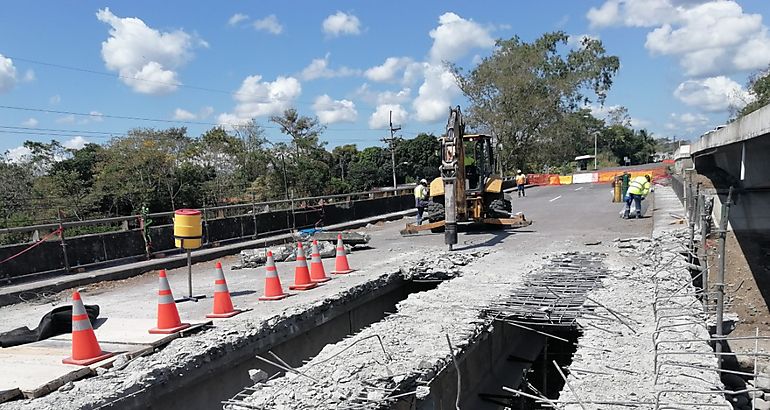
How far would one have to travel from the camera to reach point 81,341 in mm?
5262

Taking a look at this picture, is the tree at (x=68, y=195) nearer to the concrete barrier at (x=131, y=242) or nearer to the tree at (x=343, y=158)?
the concrete barrier at (x=131, y=242)

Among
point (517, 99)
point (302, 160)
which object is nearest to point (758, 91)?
point (517, 99)

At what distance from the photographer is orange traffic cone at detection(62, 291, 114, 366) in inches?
206

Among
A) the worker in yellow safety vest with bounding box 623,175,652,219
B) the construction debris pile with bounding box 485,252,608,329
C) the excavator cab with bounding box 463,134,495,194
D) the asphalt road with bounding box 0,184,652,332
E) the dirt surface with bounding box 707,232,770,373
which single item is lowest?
the dirt surface with bounding box 707,232,770,373

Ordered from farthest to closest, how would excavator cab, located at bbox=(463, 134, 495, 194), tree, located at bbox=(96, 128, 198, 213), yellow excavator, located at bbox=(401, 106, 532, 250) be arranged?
tree, located at bbox=(96, 128, 198, 213)
excavator cab, located at bbox=(463, 134, 495, 194)
yellow excavator, located at bbox=(401, 106, 532, 250)

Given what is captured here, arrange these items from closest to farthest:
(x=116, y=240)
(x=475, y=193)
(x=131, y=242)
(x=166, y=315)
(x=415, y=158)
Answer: (x=166, y=315) < (x=116, y=240) < (x=131, y=242) < (x=475, y=193) < (x=415, y=158)

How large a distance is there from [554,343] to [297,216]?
11.2m

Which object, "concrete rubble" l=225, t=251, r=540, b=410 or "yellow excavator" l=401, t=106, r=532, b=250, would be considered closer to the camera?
"concrete rubble" l=225, t=251, r=540, b=410

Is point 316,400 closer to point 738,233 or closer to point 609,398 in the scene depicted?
point 609,398

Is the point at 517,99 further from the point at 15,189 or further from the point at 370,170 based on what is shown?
the point at 15,189

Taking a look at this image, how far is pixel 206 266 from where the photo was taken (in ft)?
41.8

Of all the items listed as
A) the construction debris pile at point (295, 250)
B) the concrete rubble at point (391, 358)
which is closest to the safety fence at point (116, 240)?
the construction debris pile at point (295, 250)

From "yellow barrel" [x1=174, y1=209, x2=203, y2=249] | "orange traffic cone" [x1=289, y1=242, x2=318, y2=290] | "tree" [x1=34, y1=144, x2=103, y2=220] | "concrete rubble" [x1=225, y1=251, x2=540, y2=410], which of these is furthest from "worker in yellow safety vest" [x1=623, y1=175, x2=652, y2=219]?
"tree" [x1=34, y1=144, x2=103, y2=220]

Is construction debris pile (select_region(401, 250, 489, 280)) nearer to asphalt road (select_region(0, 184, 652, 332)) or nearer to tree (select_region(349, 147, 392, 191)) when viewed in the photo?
asphalt road (select_region(0, 184, 652, 332))
